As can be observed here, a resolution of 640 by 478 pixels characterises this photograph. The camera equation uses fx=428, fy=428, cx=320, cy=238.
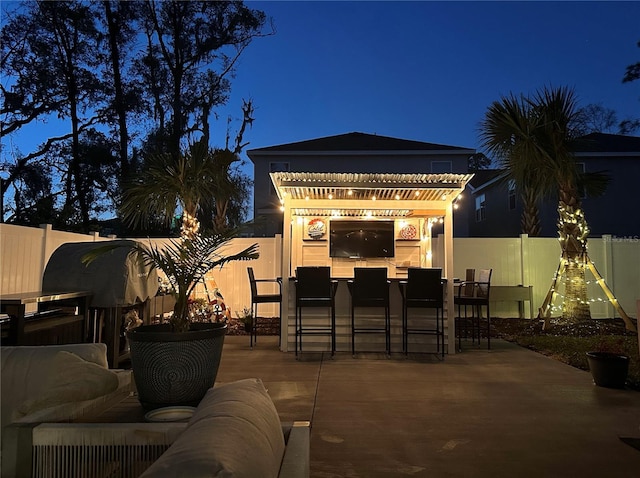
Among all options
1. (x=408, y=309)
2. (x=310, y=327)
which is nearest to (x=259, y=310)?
(x=310, y=327)

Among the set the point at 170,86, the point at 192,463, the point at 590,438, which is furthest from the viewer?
the point at 170,86

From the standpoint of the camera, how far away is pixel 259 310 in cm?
914

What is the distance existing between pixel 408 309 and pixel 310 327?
1.48 metres

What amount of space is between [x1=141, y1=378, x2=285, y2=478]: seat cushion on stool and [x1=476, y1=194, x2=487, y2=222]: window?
16.8 metres

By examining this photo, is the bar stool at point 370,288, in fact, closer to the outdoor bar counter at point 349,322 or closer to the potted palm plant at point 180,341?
the outdoor bar counter at point 349,322

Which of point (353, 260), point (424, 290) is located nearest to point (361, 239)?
point (353, 260)

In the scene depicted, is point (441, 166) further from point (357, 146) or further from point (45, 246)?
point (45, 246)

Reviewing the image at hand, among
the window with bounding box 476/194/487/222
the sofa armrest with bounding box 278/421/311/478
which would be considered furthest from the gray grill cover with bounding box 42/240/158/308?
the window with bounding box 476/194/487/222

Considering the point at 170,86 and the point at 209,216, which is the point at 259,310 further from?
the point at 170,86

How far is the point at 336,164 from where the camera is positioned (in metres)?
14.7

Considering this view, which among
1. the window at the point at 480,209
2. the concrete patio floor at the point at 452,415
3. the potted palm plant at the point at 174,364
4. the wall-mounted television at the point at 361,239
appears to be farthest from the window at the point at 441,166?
the potted palm plant at the point at 174,364

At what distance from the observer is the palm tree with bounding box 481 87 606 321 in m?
7.27

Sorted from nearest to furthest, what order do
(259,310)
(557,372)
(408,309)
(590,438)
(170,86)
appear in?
(590,438) → (557,372) → (408,309) → (259,310) → (170,86)

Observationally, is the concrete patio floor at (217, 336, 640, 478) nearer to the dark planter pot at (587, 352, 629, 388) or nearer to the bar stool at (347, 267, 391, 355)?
the dark planter pot at (587, 352, 629, 388)
